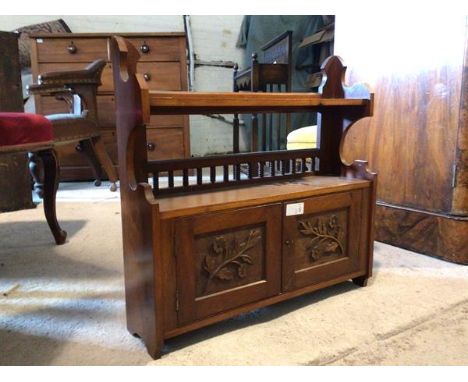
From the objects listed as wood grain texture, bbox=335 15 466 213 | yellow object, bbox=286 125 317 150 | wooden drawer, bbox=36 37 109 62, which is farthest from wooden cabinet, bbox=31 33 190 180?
wood grain texture, bbox=335 15 466 213

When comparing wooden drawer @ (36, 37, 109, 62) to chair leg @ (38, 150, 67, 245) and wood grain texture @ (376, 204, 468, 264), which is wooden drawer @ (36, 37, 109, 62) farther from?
wood grain texture @ (376, 204, 468, 264)

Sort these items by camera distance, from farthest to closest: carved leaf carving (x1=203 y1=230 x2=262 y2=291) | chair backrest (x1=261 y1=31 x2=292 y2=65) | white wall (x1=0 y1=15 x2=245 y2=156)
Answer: white wall (x1=0 y1=15 x2=245 y2=156)
chair backrest (x1=261 y1=31 x2=292 y2=65)
carved leaf carving (x1=203 y1=230 x2=262 y2=291)

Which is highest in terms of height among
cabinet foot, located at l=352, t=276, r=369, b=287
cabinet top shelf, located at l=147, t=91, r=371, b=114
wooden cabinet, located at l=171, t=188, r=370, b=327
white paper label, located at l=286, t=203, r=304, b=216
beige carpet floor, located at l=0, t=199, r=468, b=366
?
cabinet top shelf, located at l=147, t=91, r=371, b=114

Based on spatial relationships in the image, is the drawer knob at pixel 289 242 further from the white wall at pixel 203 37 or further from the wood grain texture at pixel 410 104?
the white wall at pixel 203 37

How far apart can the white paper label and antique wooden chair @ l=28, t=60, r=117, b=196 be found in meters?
1.08

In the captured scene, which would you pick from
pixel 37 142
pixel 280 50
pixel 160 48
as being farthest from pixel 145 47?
pixel 37 142

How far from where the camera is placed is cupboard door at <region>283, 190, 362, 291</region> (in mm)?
1009

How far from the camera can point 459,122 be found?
1306 millimetres

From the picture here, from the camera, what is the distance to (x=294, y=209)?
0.99 meters

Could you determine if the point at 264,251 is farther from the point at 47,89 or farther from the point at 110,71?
the point at 110,71

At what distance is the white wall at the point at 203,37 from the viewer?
3.39m

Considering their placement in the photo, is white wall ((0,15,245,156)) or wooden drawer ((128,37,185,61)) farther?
white wall ((0,15,245,156))

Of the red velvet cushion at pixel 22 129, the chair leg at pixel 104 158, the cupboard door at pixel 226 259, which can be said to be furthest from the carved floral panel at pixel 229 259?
the chair leg at pixel 104 158

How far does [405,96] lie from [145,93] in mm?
1059
